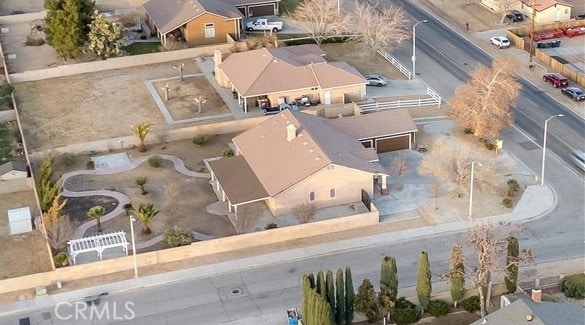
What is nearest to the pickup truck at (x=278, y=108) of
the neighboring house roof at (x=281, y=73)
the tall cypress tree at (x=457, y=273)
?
the neighboring house roof at (x=281, y=73)

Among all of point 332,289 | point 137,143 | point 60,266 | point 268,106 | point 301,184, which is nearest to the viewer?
point 332,289

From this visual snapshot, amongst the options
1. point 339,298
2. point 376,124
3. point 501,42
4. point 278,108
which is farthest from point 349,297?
point 501,42

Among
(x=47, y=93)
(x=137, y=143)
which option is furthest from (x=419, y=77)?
(x=47, y=93)

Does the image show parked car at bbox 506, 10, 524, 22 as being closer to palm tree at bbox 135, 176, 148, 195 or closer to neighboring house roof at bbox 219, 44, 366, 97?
neighboring house roof at bbox 219, 44, 366, 97

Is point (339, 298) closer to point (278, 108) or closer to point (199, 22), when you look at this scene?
point (278, 108)

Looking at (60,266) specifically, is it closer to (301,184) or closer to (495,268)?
(301,184)

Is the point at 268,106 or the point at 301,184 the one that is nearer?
the point at 301,184
